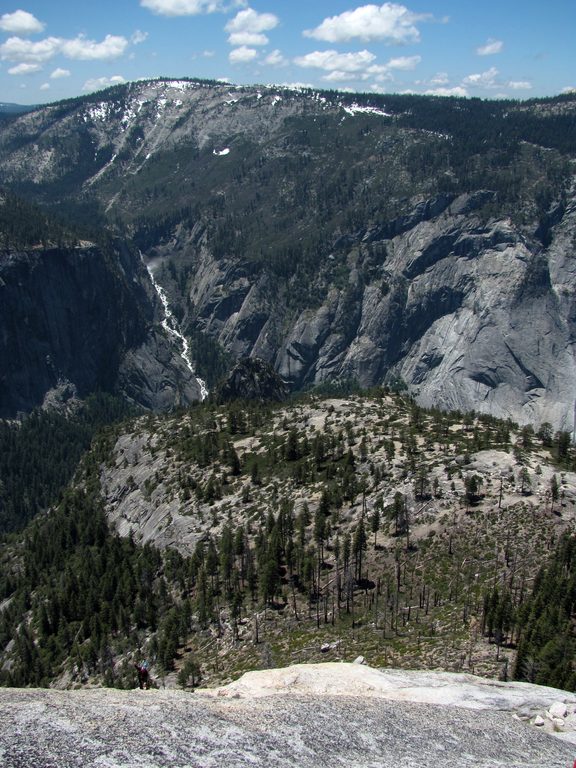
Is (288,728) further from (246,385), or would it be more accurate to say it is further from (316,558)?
(246,385)

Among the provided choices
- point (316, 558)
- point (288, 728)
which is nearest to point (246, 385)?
point (316, 558)

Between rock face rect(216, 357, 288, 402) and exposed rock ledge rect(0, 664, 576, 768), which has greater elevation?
exposed rock ledge rect(0, 664, 576, 768)

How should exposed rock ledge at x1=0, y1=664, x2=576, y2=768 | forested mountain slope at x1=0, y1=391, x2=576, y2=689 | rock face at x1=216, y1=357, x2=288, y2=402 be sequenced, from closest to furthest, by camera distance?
exposed rock ledge at x1=0, y1=664, x2=576, y2=768
forested mountain slope at x1=0, y1=391, x2=576, y2=689
rock face at x1=216, y1=357, x2=288, y2=402

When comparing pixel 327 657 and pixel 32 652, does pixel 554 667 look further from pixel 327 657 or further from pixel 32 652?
pixel 32 652

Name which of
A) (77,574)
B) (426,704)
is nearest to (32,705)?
(426,704)

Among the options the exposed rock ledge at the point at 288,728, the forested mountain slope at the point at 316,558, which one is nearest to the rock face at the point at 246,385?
the forested mountain slope at the point at 316,558

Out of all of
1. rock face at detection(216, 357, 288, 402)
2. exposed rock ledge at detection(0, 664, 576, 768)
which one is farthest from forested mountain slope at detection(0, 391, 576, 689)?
rock face at detection(216, 357, 288, 402)

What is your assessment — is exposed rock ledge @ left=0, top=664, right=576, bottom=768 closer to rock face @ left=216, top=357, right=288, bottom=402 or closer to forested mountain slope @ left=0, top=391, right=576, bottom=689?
forested mountain slope @ left=0, top=391, right=576, bottom=689

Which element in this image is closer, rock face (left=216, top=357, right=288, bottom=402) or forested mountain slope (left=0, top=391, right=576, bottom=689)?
forested mountain slope (left=0, top=391, right=576, bottom=689)
